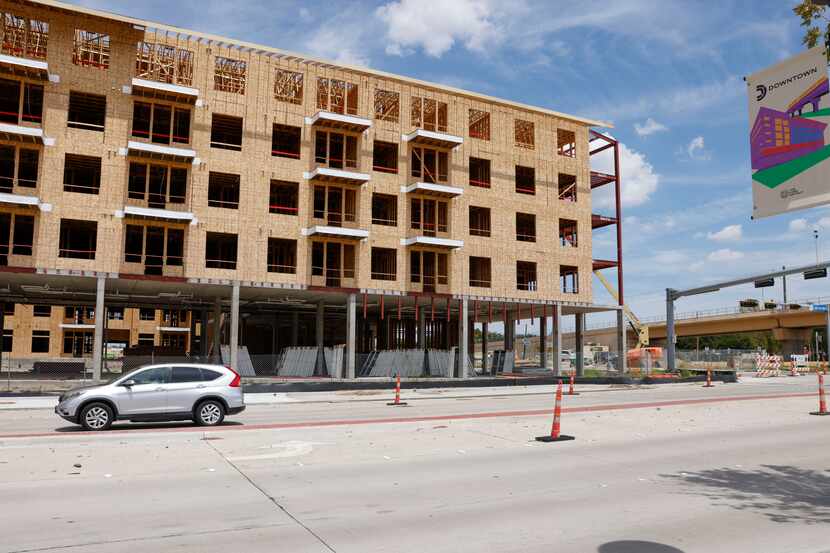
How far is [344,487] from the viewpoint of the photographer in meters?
10.0

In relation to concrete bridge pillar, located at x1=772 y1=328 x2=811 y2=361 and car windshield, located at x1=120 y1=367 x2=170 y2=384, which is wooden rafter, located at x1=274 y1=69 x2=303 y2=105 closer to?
car windshield, located at x1=120 y1=367 x2=170 y2=384

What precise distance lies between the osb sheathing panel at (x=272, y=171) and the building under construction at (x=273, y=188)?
0.10m

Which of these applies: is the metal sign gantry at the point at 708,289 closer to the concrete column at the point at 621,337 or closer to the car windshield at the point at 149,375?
the concrete column at the point at 621,337

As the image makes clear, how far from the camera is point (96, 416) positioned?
16.1 meters

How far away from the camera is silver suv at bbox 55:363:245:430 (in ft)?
52.8

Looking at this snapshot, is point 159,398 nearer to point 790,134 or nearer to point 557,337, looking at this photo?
point 790,134

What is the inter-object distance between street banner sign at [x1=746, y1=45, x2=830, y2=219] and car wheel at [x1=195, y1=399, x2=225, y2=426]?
12591mm

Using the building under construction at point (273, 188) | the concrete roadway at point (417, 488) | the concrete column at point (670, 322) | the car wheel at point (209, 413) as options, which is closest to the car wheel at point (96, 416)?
the concrete roadway at point (417, 488)

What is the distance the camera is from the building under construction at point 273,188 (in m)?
34.7

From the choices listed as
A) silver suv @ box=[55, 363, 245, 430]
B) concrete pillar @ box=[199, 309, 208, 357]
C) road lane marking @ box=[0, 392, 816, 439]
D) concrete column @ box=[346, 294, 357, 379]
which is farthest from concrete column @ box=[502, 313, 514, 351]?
silver suv @ box=[55, 363, 245, 430]

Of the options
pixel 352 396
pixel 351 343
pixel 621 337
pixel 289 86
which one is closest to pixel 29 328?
pixel 289 86

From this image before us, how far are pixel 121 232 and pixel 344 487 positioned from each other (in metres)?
29.0

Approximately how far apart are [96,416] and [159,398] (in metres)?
1.39

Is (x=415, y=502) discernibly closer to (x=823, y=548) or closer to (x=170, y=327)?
(x=823, y=548)
